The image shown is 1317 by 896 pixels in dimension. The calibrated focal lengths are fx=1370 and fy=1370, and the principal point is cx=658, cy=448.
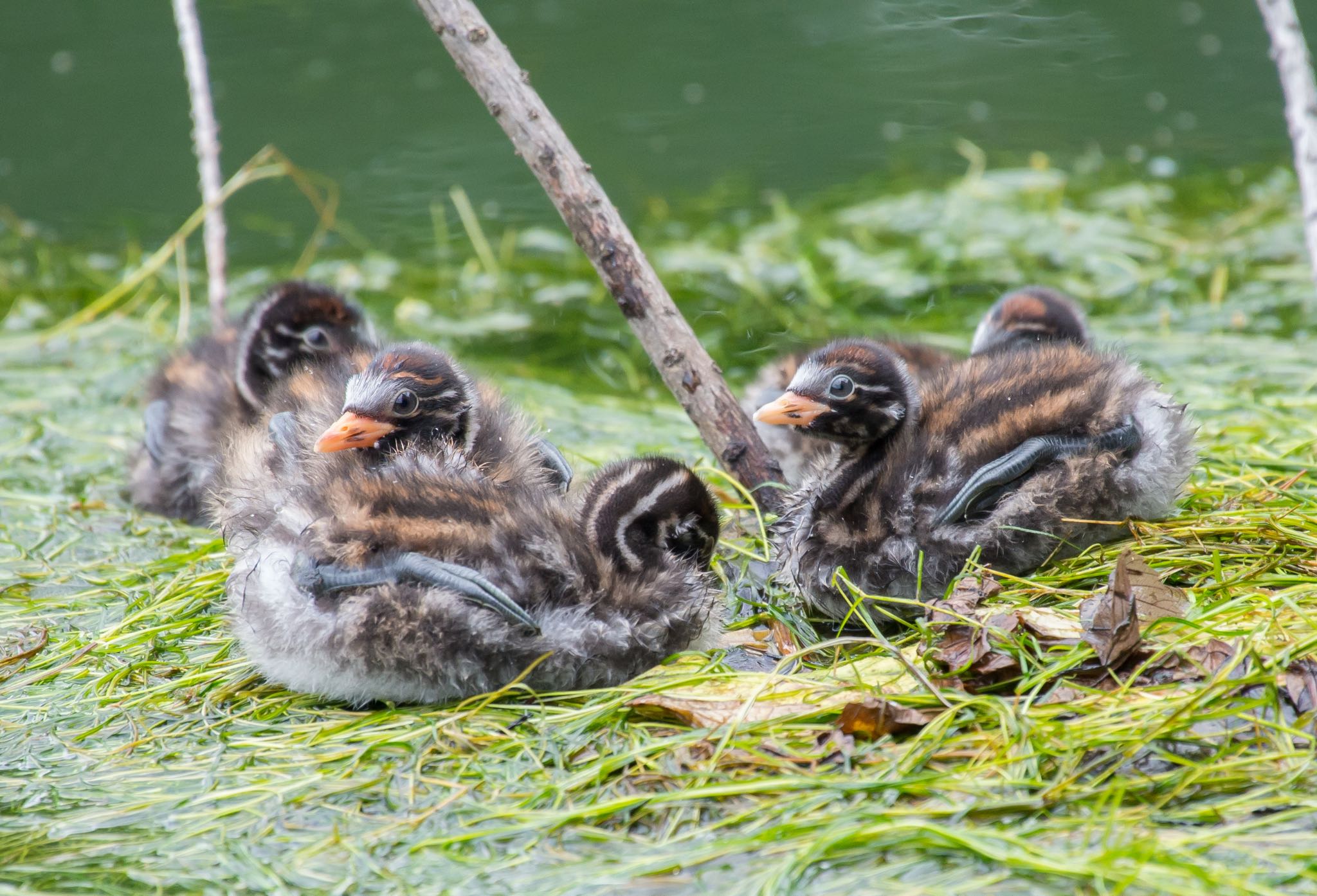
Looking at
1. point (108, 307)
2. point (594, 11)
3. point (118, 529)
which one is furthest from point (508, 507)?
point (594, 11)

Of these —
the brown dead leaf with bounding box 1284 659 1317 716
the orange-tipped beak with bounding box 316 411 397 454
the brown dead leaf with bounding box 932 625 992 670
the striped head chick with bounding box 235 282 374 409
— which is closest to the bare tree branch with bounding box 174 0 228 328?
the striped head chick with bounding box 235 282 374 409

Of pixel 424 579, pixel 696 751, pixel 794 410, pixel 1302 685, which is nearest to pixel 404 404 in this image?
pixel 424 579

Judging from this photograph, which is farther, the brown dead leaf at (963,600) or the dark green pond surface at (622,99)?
the dark green pond surface at (622,99)

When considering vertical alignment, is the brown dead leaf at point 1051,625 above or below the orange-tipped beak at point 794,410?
below

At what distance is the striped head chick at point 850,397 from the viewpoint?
413 cm

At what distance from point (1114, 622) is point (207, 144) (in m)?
4.77

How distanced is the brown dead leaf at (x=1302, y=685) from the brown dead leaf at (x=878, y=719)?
2.68 ft

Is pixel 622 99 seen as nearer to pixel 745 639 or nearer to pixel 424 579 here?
pixel 745 639

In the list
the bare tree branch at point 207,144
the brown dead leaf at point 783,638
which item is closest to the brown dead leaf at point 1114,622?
the brown dead leaf at point 783,638

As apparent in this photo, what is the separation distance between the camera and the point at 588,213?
178 inches

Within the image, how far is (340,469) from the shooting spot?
381cm

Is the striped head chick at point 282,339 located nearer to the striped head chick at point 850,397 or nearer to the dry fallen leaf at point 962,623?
the striped head chick at point 850,397

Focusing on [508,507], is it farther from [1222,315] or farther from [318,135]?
[318,135]

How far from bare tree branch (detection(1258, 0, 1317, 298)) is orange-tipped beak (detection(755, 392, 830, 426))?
1.53 metres
